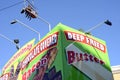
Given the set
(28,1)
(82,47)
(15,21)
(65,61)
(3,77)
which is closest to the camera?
(65,61)

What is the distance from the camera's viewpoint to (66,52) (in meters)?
20.8

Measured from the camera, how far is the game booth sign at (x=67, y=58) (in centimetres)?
2048

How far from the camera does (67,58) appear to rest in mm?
20594

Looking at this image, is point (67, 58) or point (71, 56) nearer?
point (67, 58)

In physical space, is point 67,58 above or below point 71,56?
below

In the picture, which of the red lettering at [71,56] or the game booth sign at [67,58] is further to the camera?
the red lettering at [71,56]

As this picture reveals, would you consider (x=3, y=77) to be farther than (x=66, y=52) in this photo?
Yes

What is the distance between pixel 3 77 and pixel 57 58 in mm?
9518

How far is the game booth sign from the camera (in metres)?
20.5

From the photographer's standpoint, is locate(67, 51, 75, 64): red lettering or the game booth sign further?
locate(67, 51, 75, 64): red lettering

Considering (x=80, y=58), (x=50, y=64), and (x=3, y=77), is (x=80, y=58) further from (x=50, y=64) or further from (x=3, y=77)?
(x=3, y=77)

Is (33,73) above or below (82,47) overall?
below

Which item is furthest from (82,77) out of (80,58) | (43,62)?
(43,62)

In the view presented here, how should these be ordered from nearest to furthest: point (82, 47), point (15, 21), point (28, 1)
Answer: point (82, 47), point (15, 21), point (28, 1)
